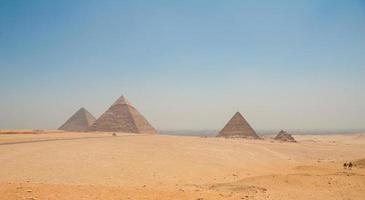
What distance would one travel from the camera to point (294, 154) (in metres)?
32.8

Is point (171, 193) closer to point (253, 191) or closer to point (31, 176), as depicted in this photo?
point (253, 191)

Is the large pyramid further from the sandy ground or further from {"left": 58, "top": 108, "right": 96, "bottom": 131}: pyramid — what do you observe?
the sandy ground

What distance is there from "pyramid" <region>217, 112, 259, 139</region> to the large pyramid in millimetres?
12811

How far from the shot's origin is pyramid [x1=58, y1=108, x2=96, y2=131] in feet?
231

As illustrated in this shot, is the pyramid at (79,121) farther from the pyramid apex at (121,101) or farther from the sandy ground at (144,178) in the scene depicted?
the sandy ground at (144,178)

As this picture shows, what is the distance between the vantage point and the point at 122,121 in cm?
5869

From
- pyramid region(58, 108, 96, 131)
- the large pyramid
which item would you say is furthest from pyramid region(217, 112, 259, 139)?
pyramid region(58, 108, 96, 131)

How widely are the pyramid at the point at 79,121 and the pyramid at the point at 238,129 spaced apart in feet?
91.4

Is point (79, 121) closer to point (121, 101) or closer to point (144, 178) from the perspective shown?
point (121, 101)

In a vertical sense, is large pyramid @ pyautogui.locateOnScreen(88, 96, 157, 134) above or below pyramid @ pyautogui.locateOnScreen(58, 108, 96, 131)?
below

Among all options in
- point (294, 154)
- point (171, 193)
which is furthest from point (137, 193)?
point (294, 154)

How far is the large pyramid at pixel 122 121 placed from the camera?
57625 millimetres

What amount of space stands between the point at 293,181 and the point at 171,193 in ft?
19.5

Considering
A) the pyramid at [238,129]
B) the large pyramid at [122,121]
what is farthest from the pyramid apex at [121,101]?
the pyramid at [238,129]
